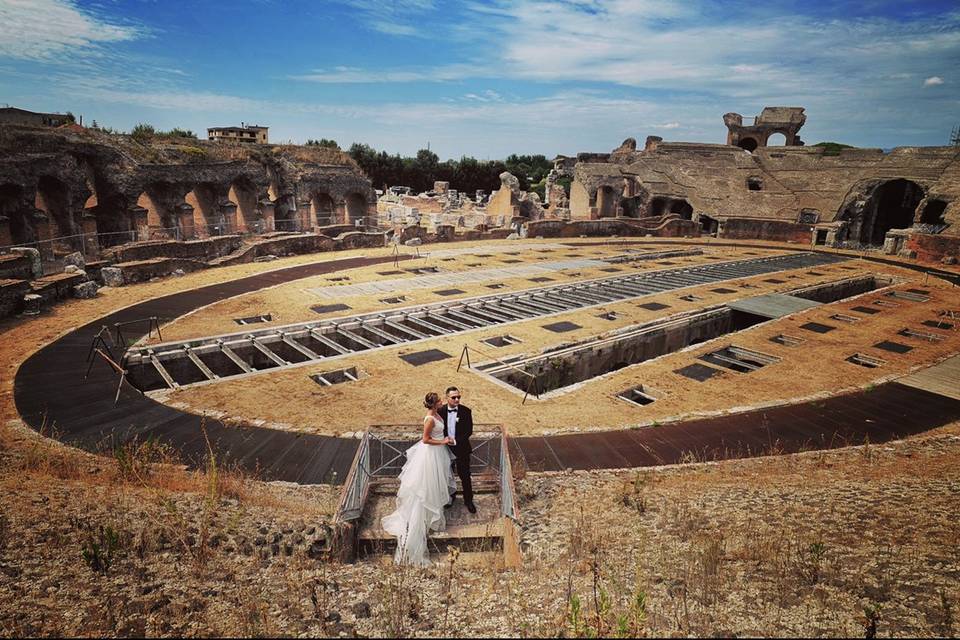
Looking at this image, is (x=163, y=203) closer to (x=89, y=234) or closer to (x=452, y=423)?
(x=89, y=234)

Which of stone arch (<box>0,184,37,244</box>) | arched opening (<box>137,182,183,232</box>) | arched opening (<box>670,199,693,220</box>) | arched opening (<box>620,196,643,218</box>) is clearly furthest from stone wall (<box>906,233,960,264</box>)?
stone arch (<box>0,184,37,244</box>)

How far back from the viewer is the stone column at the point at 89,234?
79.5ft

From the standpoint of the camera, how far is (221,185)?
1319 inches

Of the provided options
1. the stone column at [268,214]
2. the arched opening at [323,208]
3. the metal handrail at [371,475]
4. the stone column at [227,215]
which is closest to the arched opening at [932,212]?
the arched opening at [323,208]

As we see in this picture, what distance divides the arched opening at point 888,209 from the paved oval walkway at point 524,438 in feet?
139

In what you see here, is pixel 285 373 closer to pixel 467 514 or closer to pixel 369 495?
pixel 369 495

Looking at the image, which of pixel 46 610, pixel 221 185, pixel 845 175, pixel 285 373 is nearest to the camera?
pixel 46 610

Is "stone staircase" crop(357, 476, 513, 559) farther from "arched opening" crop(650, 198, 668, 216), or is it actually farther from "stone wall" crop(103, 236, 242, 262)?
"arched opening" crop(650, 198, 668, 216)

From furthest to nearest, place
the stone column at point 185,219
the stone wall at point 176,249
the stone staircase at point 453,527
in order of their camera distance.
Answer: the stone column at point 185,219
the stone wall at point 176,249
the stone staircase at point 453,527

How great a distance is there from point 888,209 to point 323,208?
5243 centimetres

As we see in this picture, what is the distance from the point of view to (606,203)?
51531mm

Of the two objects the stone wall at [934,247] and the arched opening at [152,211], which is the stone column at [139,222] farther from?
the stone wall at [934,247]

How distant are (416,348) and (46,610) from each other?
11.6 metres

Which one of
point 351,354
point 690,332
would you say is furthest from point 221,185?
point 690,332
